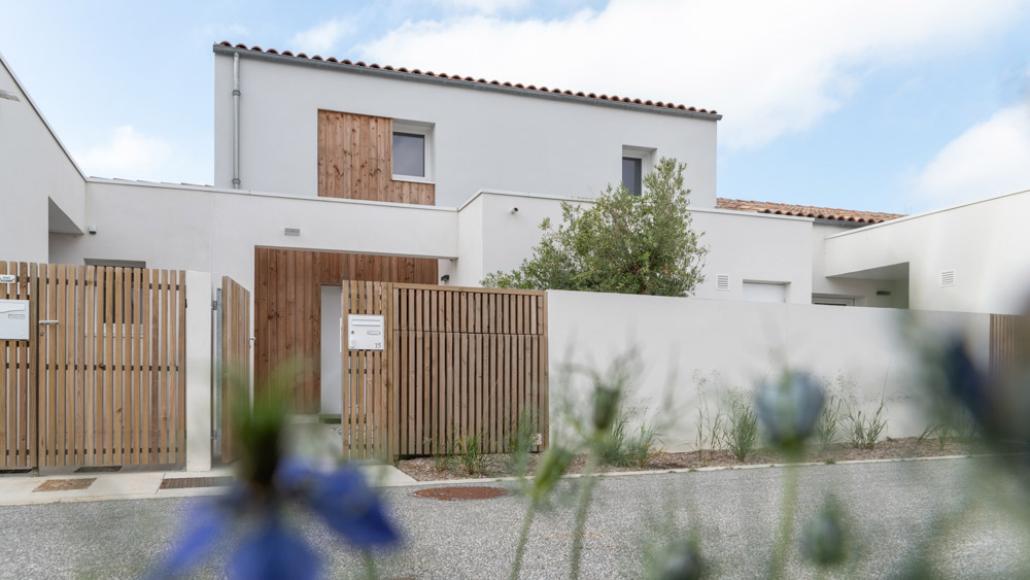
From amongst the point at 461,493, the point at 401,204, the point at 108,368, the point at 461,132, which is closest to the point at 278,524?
the point at 461,493

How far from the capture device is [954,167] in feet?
1.62

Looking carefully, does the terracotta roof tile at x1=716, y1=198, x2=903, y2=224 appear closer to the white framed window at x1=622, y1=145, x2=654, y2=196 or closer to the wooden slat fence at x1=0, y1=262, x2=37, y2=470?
the white framed window at x1=622, y1=145, x2=654, y2=196

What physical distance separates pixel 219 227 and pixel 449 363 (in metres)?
4.28

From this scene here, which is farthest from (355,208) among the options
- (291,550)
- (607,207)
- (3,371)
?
(291,550)

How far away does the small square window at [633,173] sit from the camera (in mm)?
14412

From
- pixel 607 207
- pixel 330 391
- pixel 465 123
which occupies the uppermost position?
pixel 465 123

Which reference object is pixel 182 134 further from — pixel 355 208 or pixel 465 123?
pixel 465 123

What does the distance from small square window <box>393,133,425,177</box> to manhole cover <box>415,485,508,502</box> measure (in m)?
7.66

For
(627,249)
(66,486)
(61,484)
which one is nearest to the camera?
(66,486)

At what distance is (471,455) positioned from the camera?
24.2 ft

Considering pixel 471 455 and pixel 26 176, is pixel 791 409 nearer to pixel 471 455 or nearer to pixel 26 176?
pixel 471 455

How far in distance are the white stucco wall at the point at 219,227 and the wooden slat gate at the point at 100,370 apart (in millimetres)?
Answer: 2965

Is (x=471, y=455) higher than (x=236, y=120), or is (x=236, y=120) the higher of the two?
(x=236, y=120)

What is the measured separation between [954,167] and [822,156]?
16 cm
